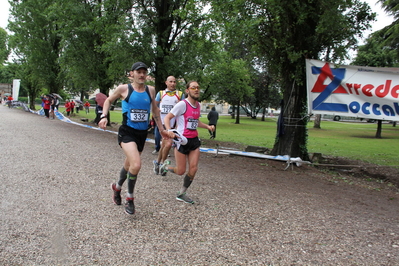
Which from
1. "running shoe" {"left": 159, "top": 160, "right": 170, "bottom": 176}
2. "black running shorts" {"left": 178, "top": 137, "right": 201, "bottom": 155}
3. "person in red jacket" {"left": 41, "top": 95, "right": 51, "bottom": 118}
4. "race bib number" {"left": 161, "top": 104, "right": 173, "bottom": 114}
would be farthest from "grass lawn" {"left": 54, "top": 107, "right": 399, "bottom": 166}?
"person in red jacket" {"left": 41, "top": 95, "right": 51, "bottom": 118}

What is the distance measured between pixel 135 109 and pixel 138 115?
95mm

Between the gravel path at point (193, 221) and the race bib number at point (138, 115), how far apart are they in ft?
4.34

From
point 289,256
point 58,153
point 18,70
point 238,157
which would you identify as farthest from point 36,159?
point 18,70

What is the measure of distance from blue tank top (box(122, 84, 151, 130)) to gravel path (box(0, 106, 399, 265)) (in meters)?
1.27

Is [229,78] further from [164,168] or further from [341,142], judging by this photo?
[164,168]

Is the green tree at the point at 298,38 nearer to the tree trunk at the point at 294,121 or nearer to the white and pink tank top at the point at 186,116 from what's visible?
the tree trunk at the point at 294,121

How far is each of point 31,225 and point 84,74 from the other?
17.9 metres

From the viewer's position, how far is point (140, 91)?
15.3ft

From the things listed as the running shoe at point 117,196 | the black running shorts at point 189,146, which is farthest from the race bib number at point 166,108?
the running shoe at point 117,196

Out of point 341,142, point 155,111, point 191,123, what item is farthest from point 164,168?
point 341,142

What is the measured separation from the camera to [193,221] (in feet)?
14.3

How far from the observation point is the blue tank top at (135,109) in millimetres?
4562

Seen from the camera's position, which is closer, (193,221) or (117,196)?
(193,221)

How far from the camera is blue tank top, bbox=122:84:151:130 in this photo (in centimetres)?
456
